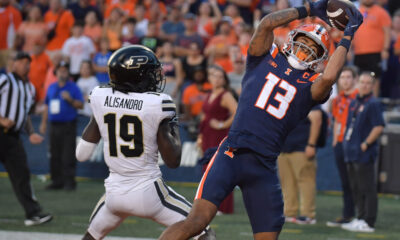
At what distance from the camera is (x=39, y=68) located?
543 inches

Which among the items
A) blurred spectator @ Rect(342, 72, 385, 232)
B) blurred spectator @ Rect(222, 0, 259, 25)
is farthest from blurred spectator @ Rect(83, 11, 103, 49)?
blurred spectator @ Rect(342, 72, 385, 232)

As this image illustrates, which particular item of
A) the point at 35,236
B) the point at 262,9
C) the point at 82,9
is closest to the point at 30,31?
the point at 82,9

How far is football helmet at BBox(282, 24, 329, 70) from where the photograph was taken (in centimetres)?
484

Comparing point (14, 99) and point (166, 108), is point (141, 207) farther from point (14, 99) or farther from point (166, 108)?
point (14, 99)

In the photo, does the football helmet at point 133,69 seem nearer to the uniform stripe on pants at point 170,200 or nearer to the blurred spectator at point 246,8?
the uniform stripe on pants at point 170,200

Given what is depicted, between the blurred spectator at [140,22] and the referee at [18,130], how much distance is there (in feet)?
19.6

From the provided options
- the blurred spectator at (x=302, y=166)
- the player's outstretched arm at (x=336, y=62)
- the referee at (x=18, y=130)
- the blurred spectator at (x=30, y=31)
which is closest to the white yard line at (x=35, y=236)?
the referee at (x=18, y=130)

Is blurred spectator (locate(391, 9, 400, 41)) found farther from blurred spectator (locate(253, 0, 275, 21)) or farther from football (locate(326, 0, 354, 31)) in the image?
football (locate(326, 0, 354, 31))

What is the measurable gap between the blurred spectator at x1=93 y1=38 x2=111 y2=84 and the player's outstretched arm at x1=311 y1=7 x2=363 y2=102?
8.92m

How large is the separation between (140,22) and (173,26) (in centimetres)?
69

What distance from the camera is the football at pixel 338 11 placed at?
4.76m

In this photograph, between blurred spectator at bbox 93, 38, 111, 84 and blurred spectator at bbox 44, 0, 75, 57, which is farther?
blurred spectator at bbox 44, 0, 75, 57

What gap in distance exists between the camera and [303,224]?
8422 millimetres

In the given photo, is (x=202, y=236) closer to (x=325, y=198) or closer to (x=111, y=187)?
(x=111, y=187)
